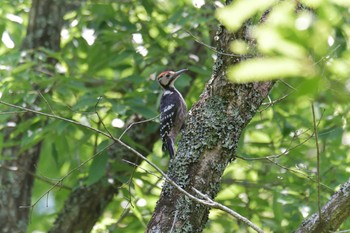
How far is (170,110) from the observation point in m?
6.37

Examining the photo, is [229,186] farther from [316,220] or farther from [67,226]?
[316,220]

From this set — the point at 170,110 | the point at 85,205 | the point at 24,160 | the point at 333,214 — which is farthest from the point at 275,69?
the point at 24,160

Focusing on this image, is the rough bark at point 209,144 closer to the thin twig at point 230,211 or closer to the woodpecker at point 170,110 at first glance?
the thin twig at point 230,211

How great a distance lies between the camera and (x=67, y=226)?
6.34 m

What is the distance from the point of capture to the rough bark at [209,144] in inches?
127

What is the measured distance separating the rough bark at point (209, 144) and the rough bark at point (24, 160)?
312 centimetres

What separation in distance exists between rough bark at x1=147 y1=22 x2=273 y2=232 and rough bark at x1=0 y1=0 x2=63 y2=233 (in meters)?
3.12

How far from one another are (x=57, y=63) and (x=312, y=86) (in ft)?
19.5

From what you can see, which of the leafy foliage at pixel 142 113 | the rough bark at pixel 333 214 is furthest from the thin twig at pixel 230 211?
the leafy foliage at pixel 142 113

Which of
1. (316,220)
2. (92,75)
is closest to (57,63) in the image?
(92,75)

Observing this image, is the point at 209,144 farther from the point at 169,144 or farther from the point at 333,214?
the point at 169,144

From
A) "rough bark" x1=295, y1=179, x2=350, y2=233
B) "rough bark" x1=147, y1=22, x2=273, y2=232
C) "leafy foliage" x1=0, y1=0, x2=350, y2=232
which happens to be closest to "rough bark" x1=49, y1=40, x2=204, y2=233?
"leafy foliage" x1=0, y1=0, x2=350, y2=232

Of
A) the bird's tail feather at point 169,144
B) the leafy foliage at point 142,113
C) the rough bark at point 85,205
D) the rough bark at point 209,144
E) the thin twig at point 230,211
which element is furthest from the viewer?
the rough bark at point 85,205

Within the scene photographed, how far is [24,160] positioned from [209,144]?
12.6 ft
